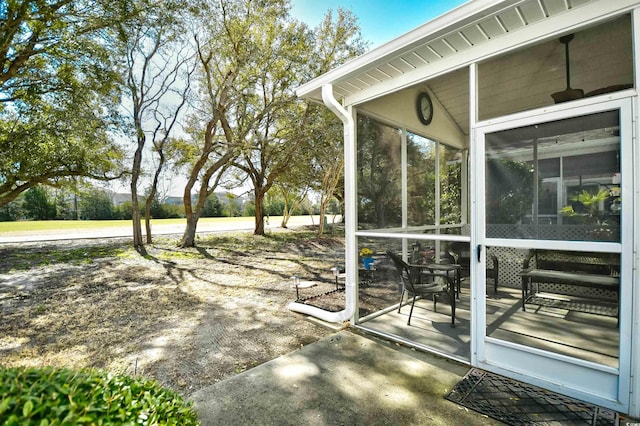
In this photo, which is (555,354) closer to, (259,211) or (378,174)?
(378,174)

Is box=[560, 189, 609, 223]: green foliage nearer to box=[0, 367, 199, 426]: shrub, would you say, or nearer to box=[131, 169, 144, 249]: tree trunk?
box=[0, 367, 199, 426]: shrub

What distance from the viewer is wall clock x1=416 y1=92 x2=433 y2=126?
442 cm

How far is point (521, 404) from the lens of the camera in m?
2.21

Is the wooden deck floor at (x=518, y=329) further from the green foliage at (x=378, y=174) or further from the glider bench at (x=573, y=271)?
the green foliage at (x=378, y=174)

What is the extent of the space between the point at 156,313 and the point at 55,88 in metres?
6.95

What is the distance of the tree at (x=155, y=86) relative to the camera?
9672 millimetres

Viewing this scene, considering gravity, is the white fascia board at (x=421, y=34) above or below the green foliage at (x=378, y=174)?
above

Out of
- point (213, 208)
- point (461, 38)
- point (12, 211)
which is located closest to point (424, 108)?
point (461, 38)

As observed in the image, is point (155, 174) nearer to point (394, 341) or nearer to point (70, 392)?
point (394, 341)

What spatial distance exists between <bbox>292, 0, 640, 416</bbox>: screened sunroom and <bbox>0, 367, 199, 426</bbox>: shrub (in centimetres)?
251

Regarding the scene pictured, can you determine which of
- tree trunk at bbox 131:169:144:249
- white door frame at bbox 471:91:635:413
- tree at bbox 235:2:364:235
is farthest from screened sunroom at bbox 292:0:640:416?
tree trunk at bbox 131:169:144:249

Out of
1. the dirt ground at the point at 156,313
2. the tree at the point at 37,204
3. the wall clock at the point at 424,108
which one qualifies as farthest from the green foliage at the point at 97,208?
the wall clock at the point at 424,108

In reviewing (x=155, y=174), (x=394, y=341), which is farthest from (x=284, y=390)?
(x=155, y=174)

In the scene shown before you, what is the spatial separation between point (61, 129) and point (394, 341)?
9929 mm
